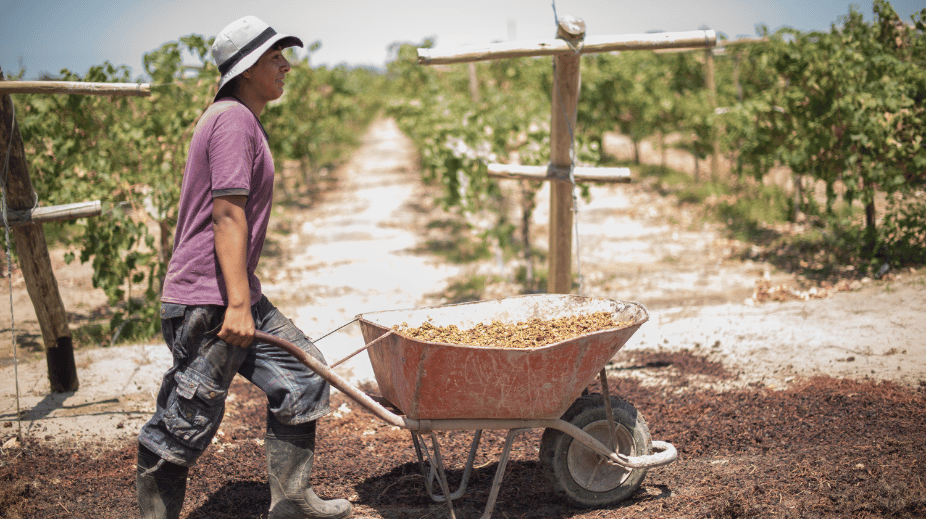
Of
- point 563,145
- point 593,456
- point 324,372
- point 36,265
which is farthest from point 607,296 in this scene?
point 36,265

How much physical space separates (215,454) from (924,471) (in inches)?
124

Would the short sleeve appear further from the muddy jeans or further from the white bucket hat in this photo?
the muddy jeans

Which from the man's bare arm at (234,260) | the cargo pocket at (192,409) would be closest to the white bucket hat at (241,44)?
the man's bare arm at (234,260)

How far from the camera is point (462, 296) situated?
6973mm

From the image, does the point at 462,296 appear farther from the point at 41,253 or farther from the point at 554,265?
the point at 41,253

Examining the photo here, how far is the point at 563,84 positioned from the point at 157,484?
303 cm

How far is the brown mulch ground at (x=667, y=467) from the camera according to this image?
259 centimetres

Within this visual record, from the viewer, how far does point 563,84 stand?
13.1ft

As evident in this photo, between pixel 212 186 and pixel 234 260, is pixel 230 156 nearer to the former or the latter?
pixel 212 186

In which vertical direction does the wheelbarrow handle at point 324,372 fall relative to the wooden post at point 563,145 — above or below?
below

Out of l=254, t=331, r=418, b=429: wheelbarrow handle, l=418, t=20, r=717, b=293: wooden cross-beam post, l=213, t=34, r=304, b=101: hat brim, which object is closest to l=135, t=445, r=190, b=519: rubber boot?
l=254, t=331, r=418, b=429: wheelbarrow handle

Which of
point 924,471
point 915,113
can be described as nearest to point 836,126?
point 915,113

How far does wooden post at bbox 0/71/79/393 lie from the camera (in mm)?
3559

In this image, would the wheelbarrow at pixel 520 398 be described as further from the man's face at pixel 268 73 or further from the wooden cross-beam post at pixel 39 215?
the wooden cross-beam post at pixel 39 215
